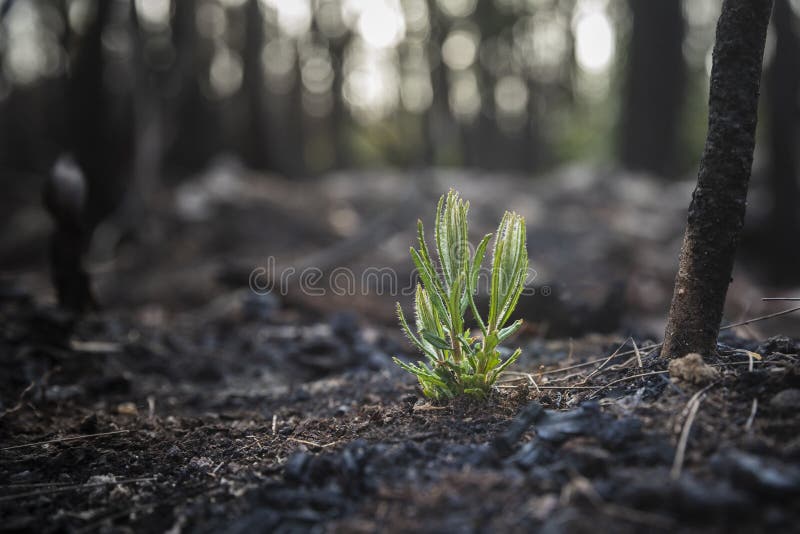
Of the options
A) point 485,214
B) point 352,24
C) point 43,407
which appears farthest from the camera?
point 352,24

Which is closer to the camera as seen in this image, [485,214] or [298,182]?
[485,214]

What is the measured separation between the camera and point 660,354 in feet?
7.43

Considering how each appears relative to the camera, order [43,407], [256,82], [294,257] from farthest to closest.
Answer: [256,82], [294,257], [43,407]

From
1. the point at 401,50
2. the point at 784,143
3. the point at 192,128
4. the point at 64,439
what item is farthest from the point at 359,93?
the point at 64,439

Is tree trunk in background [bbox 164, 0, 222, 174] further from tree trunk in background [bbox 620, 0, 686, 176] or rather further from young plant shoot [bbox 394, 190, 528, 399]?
young plant shoot [bbox 394, 190, 528, 399]

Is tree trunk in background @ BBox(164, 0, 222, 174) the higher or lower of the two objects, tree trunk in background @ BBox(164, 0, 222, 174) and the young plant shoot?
the higher

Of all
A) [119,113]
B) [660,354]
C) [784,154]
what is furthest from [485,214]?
[119,113]

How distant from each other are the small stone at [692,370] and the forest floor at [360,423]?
0.04 feet

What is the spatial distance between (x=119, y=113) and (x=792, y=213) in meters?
10.8

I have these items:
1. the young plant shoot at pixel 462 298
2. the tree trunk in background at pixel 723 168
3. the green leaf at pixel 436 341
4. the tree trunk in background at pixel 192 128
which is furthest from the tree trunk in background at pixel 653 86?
the green leaf at pixel 436 341

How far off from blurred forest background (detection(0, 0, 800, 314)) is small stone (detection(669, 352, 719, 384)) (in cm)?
489

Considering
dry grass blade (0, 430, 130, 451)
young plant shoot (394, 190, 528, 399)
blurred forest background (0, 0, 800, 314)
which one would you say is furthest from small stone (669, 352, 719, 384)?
blurred forest background (0, 0, 800, 314)

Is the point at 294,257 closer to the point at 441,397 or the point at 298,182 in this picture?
the point at 298,182

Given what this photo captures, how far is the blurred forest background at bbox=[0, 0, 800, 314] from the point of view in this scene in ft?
25.0
